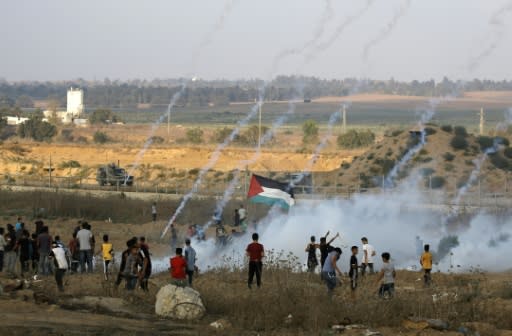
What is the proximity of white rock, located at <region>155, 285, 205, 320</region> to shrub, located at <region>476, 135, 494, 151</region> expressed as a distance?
1701 inches

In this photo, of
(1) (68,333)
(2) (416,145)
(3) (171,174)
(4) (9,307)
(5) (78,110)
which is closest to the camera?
(1) (68,333)

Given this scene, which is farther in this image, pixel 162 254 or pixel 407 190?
pixel 407 190

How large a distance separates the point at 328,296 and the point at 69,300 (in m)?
4.85

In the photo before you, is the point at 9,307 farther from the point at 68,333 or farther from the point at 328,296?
the point at 328,296

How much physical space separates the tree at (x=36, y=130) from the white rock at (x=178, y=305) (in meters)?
93.5

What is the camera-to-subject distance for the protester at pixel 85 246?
25344 mm

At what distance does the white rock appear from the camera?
19828 mm

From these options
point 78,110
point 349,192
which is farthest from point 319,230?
point 78,110

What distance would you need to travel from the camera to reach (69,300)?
20891 millimetres

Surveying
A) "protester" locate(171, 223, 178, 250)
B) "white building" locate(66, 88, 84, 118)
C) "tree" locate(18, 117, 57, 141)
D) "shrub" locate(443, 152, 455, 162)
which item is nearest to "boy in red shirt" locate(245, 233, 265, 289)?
"protester" locate(171, 223, 178, 250)

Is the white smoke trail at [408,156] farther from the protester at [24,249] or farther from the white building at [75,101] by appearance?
the white building at [75,101]

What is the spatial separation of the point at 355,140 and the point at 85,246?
70966 millimetres

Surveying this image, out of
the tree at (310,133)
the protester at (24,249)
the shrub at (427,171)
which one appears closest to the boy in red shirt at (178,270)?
the protester at (24,249)

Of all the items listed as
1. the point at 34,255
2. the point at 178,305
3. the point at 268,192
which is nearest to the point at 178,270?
the point at 178,305
